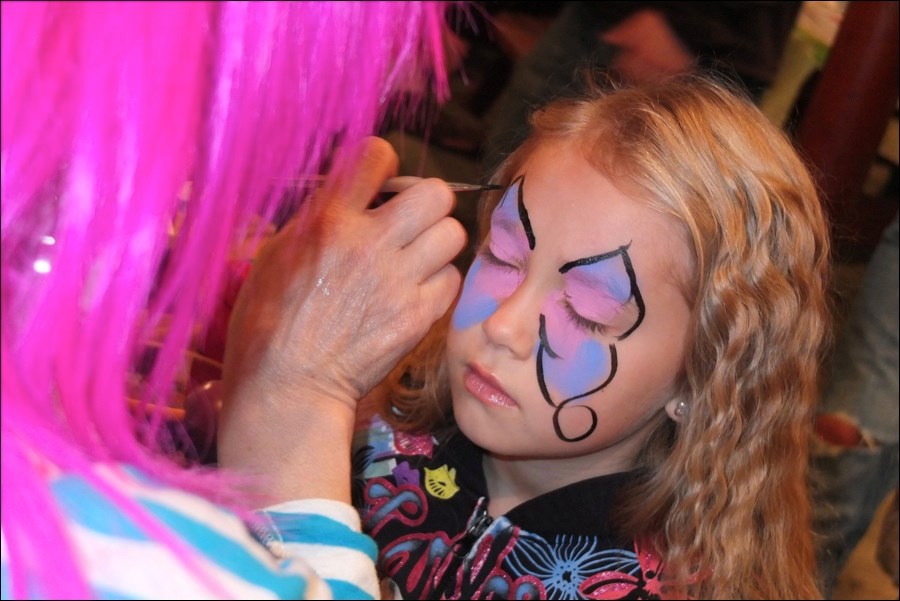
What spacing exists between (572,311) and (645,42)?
0.84m

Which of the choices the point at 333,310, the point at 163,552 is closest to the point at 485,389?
the point at 333,310

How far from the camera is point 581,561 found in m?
1.00

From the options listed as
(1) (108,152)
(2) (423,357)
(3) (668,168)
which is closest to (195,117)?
(1) (108,152)

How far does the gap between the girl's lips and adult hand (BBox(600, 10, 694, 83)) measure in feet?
2.67

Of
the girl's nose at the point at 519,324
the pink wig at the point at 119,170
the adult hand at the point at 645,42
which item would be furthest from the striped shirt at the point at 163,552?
the adult hand at the point at 645,42

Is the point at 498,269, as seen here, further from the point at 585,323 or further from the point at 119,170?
the point at 119,170

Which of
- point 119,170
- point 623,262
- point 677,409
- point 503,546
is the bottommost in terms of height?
point 503,546

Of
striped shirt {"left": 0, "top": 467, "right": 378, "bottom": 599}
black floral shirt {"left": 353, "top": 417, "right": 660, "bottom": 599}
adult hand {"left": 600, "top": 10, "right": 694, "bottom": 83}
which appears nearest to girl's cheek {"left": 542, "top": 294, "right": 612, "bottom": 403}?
black floral shirt {"left": 353, "top": 417, "right": 660, "bottom": 599}

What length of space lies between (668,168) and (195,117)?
0.61 metres

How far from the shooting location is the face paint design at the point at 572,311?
3.03ft

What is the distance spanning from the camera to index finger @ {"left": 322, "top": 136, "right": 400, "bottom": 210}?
28.2 inches

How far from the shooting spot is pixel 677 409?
1.00m

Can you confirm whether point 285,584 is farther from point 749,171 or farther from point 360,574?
point 749,171

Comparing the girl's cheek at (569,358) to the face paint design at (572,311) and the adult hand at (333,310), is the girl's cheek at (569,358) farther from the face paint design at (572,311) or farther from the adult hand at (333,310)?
the adult hand at (333,310)
